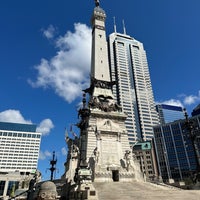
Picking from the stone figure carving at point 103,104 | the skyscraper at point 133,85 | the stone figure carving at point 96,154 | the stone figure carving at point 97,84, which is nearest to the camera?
the stone figure carving at point 96,154

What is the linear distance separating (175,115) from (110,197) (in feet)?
482

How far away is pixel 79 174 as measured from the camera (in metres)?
18.6

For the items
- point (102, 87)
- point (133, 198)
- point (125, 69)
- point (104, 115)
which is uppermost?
point (125, 69)

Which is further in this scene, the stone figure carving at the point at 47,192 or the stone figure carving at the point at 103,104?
the stone figure carving at the point at 103,104

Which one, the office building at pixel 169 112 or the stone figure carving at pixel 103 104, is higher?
the office building at pixel 169 112

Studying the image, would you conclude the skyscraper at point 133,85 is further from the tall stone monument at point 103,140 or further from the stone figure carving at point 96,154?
the stone figure carving at point 96,154

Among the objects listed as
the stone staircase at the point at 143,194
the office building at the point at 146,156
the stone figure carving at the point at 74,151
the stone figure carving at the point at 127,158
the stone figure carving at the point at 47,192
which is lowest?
the stone staircase at the point at 143,194

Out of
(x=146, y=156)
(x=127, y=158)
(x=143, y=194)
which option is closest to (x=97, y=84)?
(x=127, y=158)

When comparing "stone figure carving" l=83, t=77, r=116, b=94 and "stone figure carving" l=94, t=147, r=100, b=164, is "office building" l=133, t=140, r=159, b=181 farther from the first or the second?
"stone figure carving" l=94, t=147, r=100, b=164

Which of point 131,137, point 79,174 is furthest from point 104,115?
point 131,137

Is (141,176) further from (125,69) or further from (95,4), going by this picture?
(125,69)

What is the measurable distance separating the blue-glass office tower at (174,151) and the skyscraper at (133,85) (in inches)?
628

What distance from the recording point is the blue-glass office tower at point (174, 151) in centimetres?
8225

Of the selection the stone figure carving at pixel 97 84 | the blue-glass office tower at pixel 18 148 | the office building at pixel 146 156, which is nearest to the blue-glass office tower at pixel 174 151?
the office building at pixel 146 156
